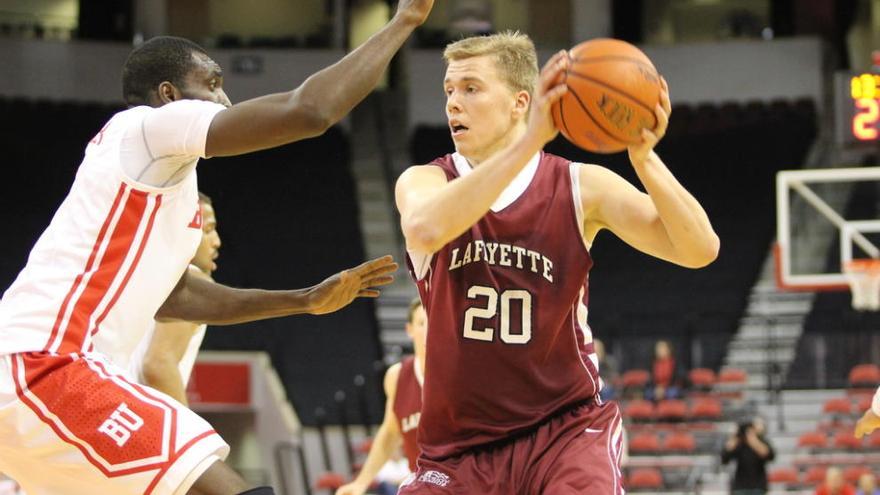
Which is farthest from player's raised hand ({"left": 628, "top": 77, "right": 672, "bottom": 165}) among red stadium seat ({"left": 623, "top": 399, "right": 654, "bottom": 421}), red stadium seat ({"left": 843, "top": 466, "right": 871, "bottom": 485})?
red stadium seat ({"left": 623, "top": 399, "right": 654, "bottom": 421})

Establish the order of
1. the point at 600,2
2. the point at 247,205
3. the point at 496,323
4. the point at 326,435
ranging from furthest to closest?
the point at 600,2, the point at 247,205, the point at 326,435, the point at 496,323

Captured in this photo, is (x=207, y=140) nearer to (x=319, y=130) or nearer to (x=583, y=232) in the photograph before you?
(x=319, y=130)

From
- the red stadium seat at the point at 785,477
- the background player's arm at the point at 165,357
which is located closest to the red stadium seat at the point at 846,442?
the red stadium seat at the point at 785,477

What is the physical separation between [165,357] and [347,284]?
1.50 m

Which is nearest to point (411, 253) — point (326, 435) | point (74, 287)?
point (74, 287)

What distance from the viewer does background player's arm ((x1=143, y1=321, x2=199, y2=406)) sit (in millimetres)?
5363

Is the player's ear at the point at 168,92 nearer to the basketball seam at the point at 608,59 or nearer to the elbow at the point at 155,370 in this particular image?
the basketball seam at the point at 608,59

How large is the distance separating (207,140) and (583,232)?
1.18 meters

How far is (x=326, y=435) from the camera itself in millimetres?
17062

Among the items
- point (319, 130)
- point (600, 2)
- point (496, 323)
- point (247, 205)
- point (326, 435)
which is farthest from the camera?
point (600, 2)

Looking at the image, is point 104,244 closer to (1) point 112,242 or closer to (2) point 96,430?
(1) point 112,242

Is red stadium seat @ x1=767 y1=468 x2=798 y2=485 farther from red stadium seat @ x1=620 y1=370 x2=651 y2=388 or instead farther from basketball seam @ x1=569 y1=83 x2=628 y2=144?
basketball seam @ x1=569 y1=83 x2=628 y2=144

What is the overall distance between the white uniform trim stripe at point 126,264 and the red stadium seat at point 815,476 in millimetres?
12263

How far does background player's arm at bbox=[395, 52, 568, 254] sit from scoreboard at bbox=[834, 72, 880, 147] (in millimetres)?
8591
